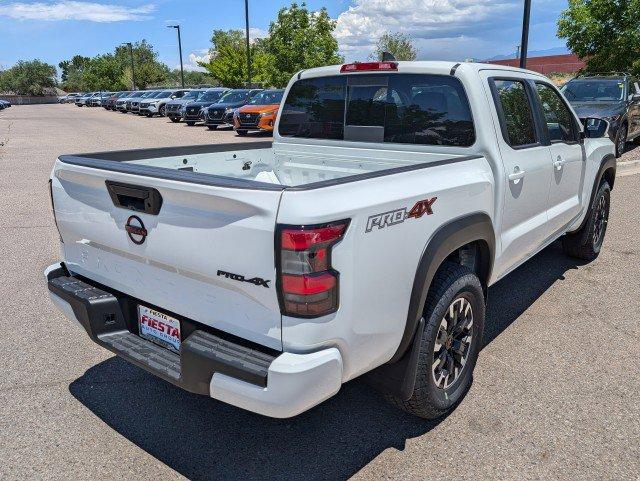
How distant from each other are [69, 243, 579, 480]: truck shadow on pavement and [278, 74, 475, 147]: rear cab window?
5.61 feet

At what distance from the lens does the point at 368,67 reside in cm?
384

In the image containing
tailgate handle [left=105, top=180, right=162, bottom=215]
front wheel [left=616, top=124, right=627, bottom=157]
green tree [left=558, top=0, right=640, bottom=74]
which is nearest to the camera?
tailgate handle [left=105, top=180, right=162, bottom=215]

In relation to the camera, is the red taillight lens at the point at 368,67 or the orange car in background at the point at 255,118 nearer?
the red taillight lens at the point at 368,67

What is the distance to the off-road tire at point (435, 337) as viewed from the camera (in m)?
2.79

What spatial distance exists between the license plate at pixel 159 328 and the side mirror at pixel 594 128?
410 cm

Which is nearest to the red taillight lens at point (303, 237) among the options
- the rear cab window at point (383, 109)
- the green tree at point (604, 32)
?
the rear cab window at point (383, 109)

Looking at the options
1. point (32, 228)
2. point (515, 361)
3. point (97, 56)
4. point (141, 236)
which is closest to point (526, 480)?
point (515, 361)

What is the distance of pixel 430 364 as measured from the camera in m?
2.82

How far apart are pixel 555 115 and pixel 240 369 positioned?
11.7ft

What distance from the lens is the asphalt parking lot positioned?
8.89ft

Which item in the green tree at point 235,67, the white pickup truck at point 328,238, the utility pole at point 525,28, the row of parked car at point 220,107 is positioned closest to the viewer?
the white pickup truck at point 328,238

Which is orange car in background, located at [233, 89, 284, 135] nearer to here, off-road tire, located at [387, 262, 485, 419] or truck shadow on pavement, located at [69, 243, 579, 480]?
truck shadow on pavement, located at [69, 243, 579, 480]

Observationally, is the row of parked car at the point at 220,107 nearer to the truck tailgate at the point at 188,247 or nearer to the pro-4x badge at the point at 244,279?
the truck tailgate at the point at 188,247

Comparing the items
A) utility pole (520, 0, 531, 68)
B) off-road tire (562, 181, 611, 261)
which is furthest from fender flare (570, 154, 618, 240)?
utility pole (520, 0, 531, 68)
